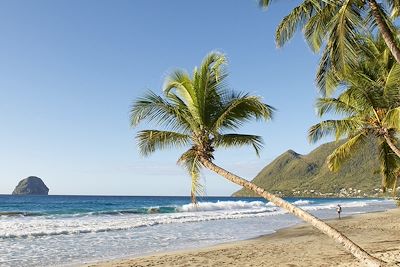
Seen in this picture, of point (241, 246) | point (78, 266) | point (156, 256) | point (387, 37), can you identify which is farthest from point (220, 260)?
point (387, 37)

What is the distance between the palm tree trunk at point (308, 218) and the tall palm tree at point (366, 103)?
Answer: 4.54 metres

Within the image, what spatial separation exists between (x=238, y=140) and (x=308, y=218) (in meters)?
3.20

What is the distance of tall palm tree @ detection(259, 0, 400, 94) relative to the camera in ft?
29.8

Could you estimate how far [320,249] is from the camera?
16453 millimetres

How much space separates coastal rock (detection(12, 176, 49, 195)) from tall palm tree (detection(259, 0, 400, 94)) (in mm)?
190423

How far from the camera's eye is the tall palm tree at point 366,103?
12820mm

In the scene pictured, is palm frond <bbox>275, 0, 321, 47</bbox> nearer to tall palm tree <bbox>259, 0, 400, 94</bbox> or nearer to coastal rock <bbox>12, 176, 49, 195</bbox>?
tall palm tree <bbox>259, 0, 400, 94</bbox>

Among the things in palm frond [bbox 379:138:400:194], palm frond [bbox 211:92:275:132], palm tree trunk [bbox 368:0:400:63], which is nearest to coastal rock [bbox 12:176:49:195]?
palm frond [bbox 379:138:400:194]

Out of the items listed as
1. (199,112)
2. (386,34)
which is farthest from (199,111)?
(386,34)

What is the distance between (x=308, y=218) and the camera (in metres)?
8.11

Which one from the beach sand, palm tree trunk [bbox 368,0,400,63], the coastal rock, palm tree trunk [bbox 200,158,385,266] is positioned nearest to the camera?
palm tree trunk [bbox 200,158,385,266]

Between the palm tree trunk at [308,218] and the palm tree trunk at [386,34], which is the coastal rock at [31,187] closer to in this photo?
the palm tree trunk at [308,218]

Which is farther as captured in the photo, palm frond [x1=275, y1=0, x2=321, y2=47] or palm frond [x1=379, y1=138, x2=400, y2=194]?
palm frond [x1=379, y1=138, x2=400, y2=194]

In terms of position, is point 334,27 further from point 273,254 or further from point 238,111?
point 273,254
